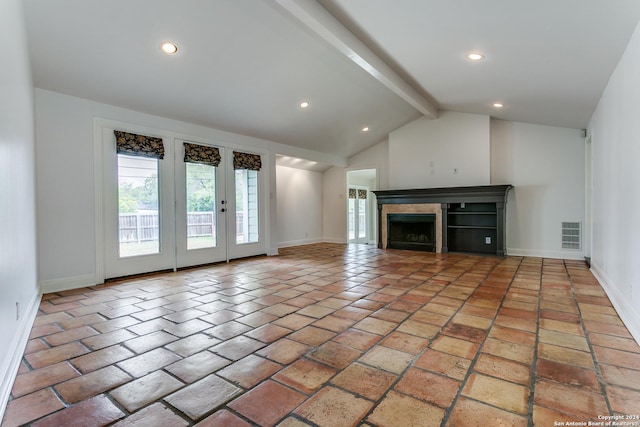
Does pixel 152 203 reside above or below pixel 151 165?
below

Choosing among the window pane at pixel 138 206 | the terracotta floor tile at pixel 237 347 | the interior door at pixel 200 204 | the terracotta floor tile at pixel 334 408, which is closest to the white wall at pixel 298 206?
the interior door at pixel 200 204

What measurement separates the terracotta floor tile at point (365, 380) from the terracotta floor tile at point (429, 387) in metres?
0.08

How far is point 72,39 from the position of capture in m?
3.11

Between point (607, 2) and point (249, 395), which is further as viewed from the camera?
point (607, 2)

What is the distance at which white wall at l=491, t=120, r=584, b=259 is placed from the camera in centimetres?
581

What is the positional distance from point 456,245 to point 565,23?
4.86m

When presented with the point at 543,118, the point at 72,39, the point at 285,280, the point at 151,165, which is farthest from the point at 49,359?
the point at 543,118

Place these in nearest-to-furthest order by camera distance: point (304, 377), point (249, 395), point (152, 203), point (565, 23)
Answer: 1. point (249, 395)
2. point (304, 377)
3. point (565, 23)
4. point (152, 203)

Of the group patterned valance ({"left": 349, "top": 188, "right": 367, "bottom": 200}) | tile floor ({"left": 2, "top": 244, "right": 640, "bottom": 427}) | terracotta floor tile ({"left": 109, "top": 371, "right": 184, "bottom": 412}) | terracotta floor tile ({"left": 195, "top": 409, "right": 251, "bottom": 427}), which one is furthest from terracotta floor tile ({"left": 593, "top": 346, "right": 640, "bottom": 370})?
patterned valance ({"left": 349, "top": 188, "right": 367, "bottom": 200})

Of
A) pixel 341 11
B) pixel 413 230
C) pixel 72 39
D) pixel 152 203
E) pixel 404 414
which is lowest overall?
pixel 404 414

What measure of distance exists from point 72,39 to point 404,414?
409 centimetres

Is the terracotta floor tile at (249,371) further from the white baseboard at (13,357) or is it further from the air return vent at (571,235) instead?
the air return vent at (571,235)

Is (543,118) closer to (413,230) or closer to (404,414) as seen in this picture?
(413,230)

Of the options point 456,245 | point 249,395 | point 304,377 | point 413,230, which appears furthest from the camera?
point 413,230
